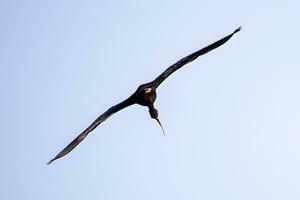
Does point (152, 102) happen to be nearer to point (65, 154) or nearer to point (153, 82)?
point (153, 82)

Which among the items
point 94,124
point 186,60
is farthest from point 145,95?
point 94,124

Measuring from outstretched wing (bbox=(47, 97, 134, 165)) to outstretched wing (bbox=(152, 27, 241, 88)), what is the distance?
1403 mm

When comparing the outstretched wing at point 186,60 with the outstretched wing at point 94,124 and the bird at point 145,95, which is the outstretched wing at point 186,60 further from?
the outstretched wing at point 94,124

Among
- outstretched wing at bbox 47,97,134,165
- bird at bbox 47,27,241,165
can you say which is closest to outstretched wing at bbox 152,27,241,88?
bird at bbox 47,27,241,165

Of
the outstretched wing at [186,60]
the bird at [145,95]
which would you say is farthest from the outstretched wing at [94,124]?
the outstretched wing at [186,60]

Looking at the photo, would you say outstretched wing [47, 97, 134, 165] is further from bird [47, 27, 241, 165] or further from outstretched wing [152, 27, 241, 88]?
outstretched wing [152, 27, 241, 88]

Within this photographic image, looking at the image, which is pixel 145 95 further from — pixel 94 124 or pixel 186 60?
pixel 94 124

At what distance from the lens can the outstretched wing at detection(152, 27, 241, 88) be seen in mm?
23406

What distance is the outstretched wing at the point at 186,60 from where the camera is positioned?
23406 millimetres

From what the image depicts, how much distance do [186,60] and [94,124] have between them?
4.25 m

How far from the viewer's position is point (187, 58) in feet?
78.7

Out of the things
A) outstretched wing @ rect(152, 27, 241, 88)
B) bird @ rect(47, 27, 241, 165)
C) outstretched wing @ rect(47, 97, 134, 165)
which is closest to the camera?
outstretched wing @ rect(47, 97, 134, 165)

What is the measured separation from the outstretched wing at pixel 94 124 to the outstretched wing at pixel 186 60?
4.60ft

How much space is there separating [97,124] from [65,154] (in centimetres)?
216
